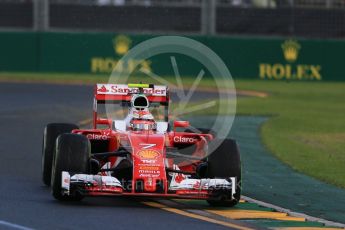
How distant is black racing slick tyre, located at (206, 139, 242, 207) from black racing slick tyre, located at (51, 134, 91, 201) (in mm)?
1358

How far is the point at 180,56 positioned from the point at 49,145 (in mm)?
31598

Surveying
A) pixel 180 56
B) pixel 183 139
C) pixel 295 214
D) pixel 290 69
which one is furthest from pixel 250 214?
pixel 290 69

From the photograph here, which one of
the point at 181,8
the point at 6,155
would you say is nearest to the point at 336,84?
the point at 181,8

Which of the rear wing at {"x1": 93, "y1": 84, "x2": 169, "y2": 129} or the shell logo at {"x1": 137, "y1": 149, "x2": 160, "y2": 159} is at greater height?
the rear wing at {"x1": 93, "y1": 84, "x2": 169, "y2": 129}

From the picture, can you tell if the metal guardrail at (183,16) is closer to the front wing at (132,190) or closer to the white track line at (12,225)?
the front wing at (132,190)

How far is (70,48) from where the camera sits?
45.7 m

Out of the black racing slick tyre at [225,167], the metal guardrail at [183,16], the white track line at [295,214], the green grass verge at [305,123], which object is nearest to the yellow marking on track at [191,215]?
the black racing slick tyre at [225,167]

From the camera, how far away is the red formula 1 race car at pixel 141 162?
12.5m

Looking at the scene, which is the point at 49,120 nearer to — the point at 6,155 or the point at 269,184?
the point at 6,155

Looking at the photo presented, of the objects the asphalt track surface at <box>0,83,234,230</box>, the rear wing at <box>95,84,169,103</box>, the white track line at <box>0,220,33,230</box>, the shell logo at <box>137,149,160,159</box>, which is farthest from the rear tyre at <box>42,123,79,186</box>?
the white track line at <box>0,220,33,230</box>

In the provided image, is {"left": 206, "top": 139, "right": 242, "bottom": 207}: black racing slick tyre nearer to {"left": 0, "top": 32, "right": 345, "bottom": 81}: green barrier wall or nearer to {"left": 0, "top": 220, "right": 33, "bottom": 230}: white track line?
{"left": 0, "top": 220, "right": 33, "bottom": 230}: white track line

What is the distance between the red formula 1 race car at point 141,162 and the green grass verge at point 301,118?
2979 millimetres

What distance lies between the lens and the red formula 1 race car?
40.9 ft

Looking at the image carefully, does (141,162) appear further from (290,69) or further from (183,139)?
(290,69)
